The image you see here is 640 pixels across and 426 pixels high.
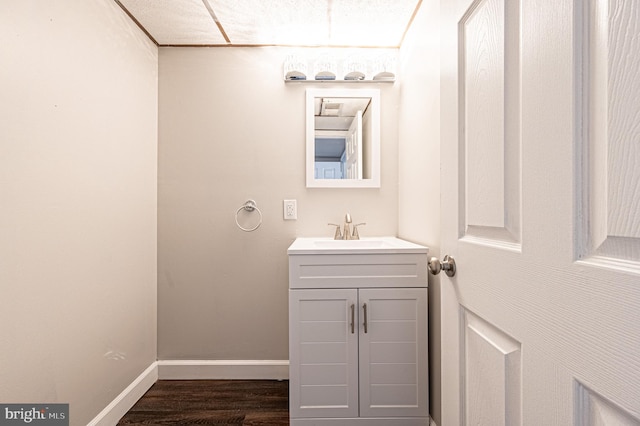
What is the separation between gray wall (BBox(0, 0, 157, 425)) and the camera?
1179mm

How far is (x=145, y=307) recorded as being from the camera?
2.10 m

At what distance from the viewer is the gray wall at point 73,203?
1179 millimetres

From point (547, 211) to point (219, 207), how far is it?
1961mm

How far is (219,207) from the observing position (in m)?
2.26

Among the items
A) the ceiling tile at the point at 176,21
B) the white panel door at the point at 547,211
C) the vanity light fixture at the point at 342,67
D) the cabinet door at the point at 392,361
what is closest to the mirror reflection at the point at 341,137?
the vanity light fixture at the point at 342,67

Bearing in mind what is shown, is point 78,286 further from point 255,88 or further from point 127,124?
point 255,88

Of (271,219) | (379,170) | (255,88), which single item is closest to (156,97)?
(255,88)

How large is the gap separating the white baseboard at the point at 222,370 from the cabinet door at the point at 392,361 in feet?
2.47

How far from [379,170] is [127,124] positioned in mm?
1436

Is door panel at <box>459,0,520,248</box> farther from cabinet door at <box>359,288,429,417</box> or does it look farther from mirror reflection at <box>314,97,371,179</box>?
mirror reflection at <box>314,97,371,179</box>

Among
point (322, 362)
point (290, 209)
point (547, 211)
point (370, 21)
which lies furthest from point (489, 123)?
point (290, 209)

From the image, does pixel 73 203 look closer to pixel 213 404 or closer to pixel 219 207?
pixel 219 207

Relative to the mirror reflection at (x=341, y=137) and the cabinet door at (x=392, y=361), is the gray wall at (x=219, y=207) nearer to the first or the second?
the mirror reflection at (x=341, y=137)

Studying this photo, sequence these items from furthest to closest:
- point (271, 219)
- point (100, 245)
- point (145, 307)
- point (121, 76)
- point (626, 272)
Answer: point (271, 219), point (145, 307), point (121, 76), point (100, 245), point (626, 272)
